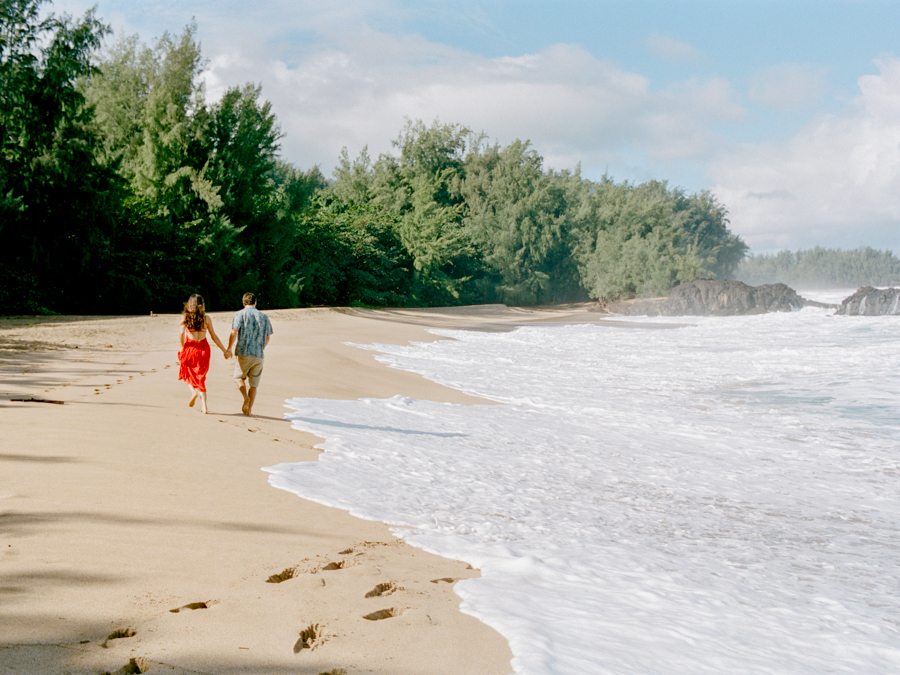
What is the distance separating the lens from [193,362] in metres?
8.32

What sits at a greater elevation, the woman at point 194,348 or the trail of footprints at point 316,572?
the woman at point 194,348

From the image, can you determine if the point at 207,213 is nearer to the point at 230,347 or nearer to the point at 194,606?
the point at 230,347

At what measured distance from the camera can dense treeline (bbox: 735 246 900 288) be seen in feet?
490

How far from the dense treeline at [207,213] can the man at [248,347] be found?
15.2m

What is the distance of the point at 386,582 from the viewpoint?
149 inches

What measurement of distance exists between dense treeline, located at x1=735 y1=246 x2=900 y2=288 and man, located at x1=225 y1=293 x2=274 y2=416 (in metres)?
150

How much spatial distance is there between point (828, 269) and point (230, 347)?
168953mm

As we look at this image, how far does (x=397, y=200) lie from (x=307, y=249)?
17.5 metres

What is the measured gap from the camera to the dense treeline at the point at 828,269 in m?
149

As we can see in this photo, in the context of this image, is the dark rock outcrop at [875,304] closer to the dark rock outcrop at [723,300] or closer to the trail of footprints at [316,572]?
the dark rock outcrop at [723,300]

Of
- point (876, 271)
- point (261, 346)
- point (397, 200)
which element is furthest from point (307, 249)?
point (876, 271)

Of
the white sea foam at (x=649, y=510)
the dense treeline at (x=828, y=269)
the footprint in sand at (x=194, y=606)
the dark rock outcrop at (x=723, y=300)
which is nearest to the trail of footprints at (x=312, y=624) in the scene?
the footprint in sand at (x=194, y=606)

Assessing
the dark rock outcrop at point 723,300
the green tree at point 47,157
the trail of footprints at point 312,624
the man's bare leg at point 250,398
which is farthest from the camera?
the dark rock outcrop at point 723,300

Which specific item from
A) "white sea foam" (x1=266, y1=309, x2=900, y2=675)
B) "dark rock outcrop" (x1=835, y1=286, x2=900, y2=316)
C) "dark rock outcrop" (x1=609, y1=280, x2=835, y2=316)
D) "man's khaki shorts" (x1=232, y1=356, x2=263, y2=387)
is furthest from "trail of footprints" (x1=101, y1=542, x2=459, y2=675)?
"dark rock outcrop" (x1=609, y1=280, x2=835, y2=316)
